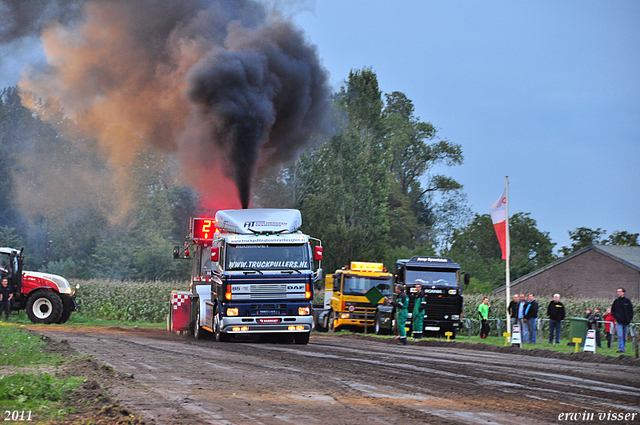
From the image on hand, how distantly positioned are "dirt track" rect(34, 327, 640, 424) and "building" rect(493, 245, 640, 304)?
35.2m

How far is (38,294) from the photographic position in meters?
29.3

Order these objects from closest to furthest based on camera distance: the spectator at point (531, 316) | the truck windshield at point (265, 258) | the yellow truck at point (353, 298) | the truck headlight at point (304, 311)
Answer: the truck windshield at point (265, 258) → the truck headlight at point (304, 311) → the spectator at point (531, 316) → the yellow truck at point (353, 298)

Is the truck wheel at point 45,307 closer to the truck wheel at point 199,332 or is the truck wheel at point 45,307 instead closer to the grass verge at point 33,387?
the truck wheel at point 199,332

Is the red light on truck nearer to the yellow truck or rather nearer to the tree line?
the yellow truck

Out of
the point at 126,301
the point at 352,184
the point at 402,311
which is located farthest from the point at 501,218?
the point at 352,184

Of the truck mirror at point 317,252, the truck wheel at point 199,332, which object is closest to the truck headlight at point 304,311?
the truck mirror at point 317,252

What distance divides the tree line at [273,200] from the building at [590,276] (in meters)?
4.79

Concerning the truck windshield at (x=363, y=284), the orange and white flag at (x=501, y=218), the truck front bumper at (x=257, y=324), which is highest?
the orange and white flag at (x=501, y=218)

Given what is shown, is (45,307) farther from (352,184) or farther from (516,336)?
(352,184)

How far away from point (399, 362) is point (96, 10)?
2106 cm

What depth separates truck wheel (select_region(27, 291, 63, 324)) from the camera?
29.3 metres

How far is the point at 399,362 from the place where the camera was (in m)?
15.1

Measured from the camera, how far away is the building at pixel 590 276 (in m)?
49.8

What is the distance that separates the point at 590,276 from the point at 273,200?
23978mm
